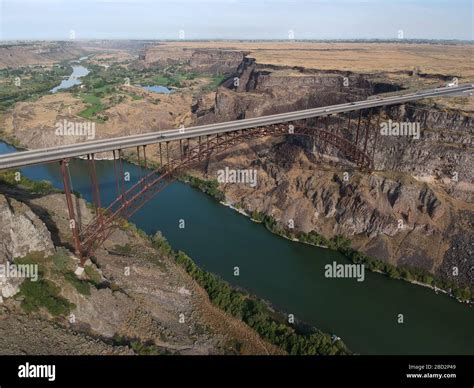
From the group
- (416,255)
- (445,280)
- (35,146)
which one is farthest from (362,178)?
(35,146)

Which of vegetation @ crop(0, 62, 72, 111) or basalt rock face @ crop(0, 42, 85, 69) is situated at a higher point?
basalt rock face @ crop(0, 42, 85, 69)

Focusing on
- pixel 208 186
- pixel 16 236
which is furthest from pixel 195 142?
pixel 16 236

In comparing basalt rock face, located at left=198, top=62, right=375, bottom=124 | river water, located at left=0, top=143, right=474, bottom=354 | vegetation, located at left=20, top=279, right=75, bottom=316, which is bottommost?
river water, located at left=0, top=143, right=474, bottom=354

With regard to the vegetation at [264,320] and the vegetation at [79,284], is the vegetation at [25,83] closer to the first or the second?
the vegetation at [79,284]

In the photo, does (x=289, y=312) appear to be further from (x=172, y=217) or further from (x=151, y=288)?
(x=172, y=217)

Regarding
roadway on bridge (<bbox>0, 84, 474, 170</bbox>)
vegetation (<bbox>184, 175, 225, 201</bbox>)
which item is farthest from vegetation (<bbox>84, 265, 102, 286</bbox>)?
vegetation (<bbox>184, 175, 225, 201</bbox>)

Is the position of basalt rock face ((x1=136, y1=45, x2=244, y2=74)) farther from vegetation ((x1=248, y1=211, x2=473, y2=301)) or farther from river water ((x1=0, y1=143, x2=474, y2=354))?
vegetation ((x1=248, y1=211, x2=473, y2=301))

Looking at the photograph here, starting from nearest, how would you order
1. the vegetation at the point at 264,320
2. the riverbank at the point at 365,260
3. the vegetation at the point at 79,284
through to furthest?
1. the vegetation at the point at 264,320
2. the vegetation at the point at 79,284
3. the riverbank at the point at 365,260

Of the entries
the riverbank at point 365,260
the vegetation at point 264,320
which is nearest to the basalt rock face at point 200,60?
the riverbank at point 365,260
